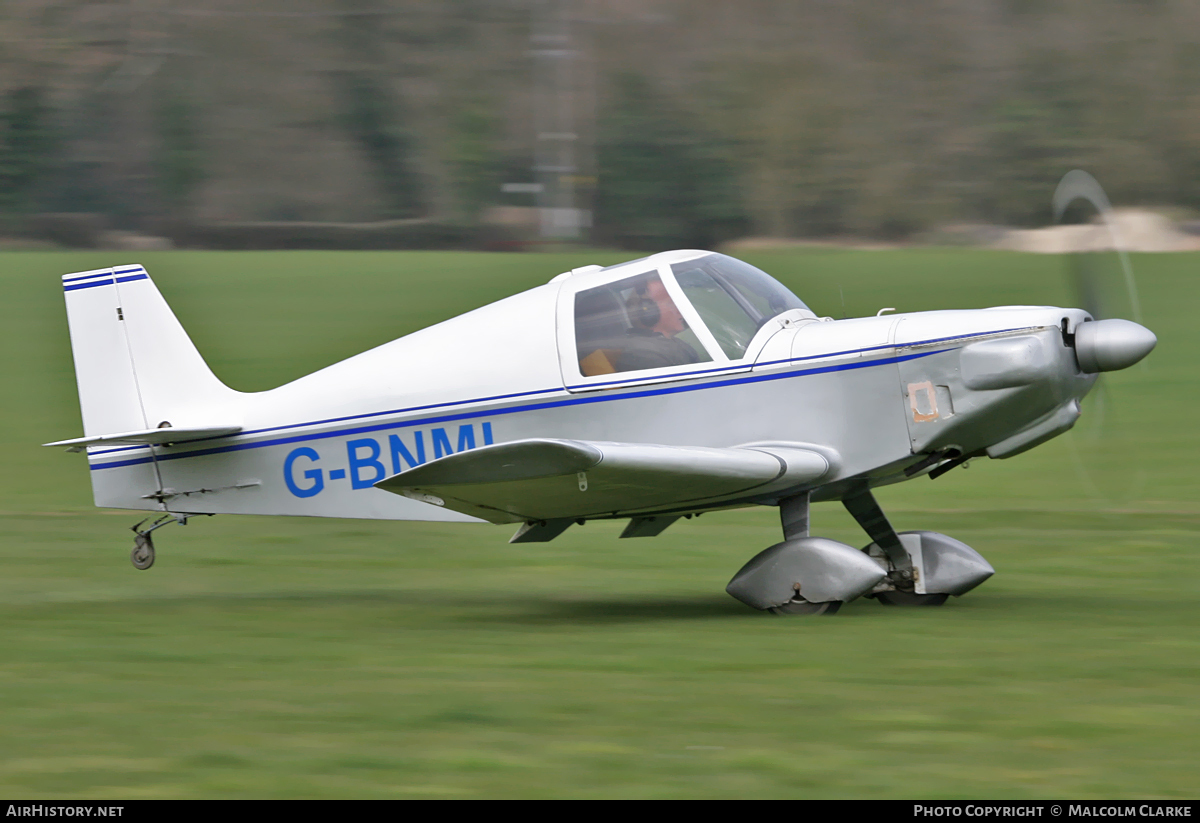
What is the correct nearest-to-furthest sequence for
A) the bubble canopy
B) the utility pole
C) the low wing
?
the low wing → the bubble canopy → the utility pole

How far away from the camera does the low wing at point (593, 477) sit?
7070 millimetres

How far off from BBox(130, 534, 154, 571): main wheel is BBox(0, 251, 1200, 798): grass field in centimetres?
30

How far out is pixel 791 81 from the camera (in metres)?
43.4

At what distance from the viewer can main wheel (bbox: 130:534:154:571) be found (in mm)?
9211

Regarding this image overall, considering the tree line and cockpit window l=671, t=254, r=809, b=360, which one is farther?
the tree line

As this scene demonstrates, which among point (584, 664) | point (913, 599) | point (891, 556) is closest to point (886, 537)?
point (891, 556)

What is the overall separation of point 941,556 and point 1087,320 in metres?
1.66

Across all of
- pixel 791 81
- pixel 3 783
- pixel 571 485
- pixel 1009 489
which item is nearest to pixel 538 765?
pixel 3 783

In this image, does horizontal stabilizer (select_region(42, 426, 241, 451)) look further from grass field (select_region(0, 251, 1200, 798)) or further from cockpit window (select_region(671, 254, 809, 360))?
cockpit window (select_region(671, 254, 809, 360))

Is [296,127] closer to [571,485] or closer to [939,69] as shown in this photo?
[939,69]

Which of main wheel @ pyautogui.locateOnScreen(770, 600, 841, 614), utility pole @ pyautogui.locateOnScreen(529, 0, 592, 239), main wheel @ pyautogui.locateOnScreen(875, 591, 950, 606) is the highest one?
utility pole @ pyautogui.locateOnScreen(529, 0, 592, 239)

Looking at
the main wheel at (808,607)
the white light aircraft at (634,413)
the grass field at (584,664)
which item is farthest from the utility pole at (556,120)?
the main wheel at (808,607)

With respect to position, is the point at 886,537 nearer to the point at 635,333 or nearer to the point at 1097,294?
the point at 1097,294

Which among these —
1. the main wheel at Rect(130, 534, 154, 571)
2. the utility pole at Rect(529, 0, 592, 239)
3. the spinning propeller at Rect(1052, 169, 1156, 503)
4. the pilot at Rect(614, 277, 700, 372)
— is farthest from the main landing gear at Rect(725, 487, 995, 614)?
the utility pole at Rect(529, 0, 592, 239)
